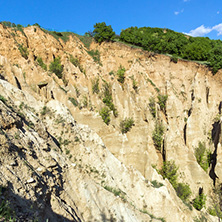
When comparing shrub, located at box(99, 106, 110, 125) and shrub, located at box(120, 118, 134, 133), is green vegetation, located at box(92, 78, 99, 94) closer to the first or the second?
shrub, located at box(99, 106, 110, 125)

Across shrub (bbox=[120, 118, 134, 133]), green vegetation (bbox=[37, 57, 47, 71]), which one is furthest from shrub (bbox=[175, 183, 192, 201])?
green vegetation (bbox=[37, 57, 47, 71])

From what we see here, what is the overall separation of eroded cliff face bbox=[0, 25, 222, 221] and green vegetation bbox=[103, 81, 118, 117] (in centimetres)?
54

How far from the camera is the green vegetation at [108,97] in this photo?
23.0 meters

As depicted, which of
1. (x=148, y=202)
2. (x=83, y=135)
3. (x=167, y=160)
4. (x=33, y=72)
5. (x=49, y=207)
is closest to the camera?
(x=49, y=207)

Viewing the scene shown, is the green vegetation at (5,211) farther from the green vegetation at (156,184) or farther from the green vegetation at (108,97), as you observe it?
the green vegetation at (108,97)

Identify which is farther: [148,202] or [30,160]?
[148,202]

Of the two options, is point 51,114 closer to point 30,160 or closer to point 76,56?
point 30,160

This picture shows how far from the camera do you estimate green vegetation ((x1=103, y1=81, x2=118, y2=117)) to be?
23.0 meters

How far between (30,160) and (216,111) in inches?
1050

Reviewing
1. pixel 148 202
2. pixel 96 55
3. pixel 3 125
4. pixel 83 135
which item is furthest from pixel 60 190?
pixel 96 55

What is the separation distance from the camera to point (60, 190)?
8469mm

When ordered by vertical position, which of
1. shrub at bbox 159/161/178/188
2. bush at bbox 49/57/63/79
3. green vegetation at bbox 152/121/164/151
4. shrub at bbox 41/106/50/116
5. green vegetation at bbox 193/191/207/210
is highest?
bush at bbox 49/57/63/79

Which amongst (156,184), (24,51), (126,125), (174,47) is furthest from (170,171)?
(174,47)

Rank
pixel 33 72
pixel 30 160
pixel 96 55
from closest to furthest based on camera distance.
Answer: pixel 30 160 < pixel 33 72 < pixel 96 55
